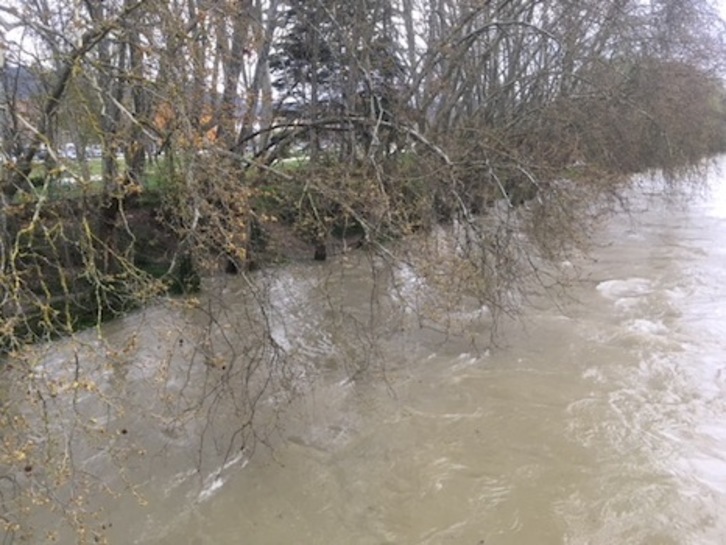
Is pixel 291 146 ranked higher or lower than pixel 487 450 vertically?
higher

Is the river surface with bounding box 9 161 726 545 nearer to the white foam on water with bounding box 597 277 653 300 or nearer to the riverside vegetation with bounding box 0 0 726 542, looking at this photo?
the riverside vegetation with bounding box 0 0 726 542

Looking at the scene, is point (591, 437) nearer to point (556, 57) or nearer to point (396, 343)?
point (396, 343)

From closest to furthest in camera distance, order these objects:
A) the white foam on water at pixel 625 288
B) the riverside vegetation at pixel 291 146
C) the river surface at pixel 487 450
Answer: the riverside vegetation at pixel 291 146
the river surface at pixel 487 450
the white foam on water at pixel 625 288

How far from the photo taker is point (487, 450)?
5.62m

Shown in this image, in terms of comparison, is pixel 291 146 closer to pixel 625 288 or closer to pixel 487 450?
pixel 625 288

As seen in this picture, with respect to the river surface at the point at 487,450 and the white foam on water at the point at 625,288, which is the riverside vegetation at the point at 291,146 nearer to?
the river surface at the point at 487,450

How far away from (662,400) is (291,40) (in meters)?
8.60

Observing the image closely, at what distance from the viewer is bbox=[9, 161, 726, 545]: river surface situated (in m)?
4.72

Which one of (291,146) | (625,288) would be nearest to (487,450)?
(625,288)

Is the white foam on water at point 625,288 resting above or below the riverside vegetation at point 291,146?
below

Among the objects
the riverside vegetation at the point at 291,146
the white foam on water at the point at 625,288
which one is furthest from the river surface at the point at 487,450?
the white foam on water at the point at 625,288

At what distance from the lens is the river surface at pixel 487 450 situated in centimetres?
472

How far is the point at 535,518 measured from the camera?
4.74m

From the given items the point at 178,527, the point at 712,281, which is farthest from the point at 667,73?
the point at 178,527
